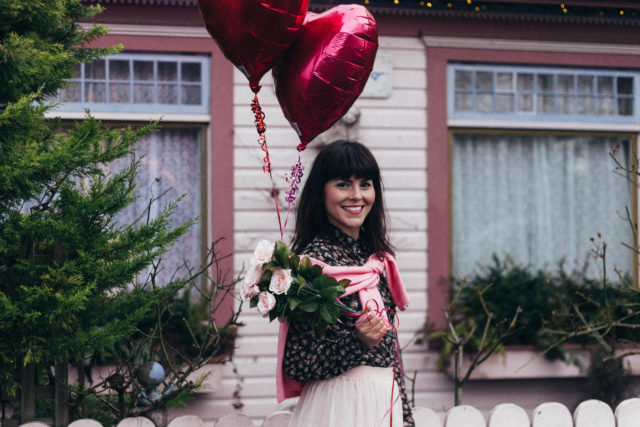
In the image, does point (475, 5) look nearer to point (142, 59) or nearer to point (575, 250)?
point (575, 250)

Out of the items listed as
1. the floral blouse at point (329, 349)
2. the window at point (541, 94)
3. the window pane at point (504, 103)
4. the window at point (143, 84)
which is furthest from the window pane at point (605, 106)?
the floral blouse at point (329, 349)

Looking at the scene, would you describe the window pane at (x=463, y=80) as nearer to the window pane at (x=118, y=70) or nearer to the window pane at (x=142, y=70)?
the window pane at (x=142, y=70)

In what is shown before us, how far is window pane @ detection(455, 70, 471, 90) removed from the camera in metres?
5.66

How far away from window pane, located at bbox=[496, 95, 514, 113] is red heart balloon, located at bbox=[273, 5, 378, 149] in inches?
134

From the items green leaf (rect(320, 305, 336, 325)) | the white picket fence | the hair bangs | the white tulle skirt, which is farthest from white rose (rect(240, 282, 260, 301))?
the white picket fence

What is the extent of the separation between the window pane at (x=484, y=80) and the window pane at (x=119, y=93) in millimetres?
2866

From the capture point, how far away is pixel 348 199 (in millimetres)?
2648

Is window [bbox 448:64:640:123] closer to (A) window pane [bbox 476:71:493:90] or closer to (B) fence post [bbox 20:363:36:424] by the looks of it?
(A) window pane [bbox 476:71:493:90]

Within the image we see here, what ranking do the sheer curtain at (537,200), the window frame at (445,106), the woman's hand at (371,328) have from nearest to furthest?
the woman's hand at (371,328) → the window frame at (445,106) → the sheer curtain at (537,200)

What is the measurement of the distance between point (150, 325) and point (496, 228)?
2994mm

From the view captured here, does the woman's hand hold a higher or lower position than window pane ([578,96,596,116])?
lower

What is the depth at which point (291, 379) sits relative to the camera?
8.62 feet

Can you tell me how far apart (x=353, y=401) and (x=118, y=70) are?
12.3 feet

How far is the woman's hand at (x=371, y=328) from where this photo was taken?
2357 millimetres
